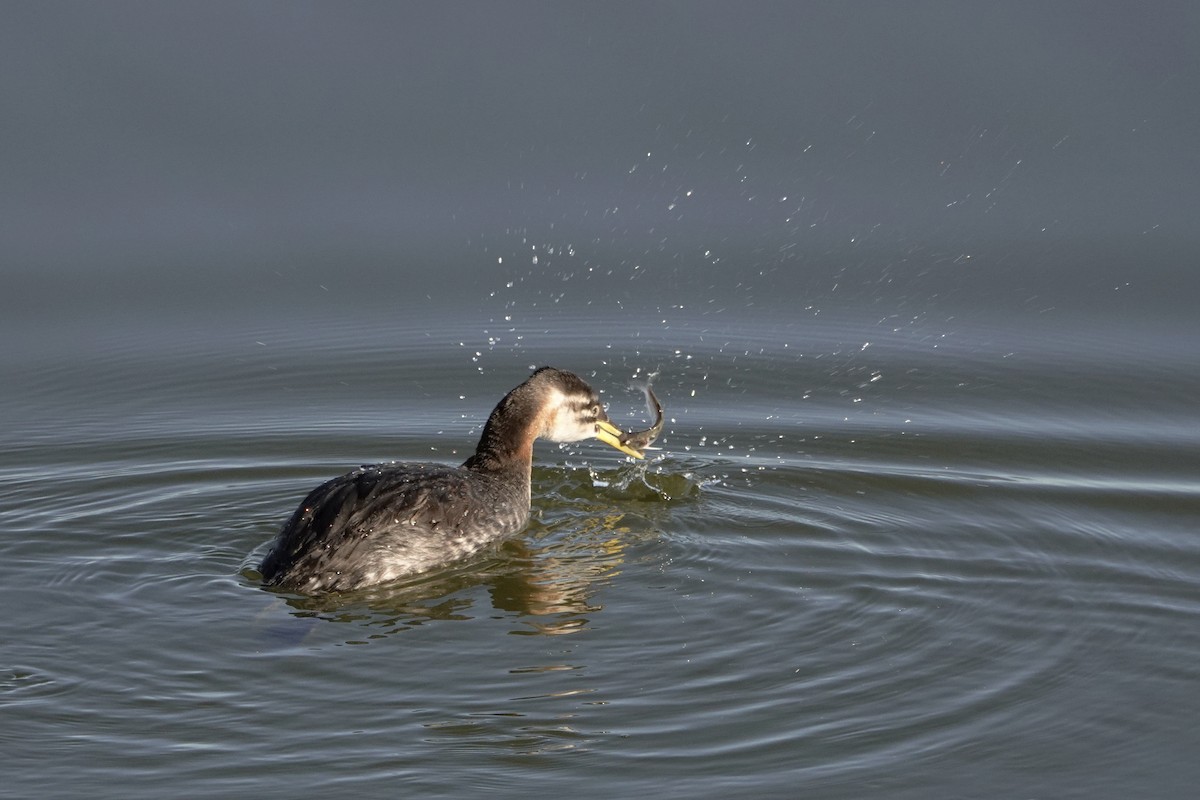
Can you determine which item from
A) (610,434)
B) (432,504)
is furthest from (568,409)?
(432,504)

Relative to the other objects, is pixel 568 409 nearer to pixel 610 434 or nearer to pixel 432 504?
pixel 610 434

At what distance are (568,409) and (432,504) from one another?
145 centimetres

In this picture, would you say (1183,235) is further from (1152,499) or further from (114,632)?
(114,632)

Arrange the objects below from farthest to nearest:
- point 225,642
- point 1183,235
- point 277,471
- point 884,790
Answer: point 1183,235 < point 277,471 < point 225,642 < point 884,790

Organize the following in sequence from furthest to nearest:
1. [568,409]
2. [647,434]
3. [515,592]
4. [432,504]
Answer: [647,434] < [568,409] < [432,504] < [515,592]

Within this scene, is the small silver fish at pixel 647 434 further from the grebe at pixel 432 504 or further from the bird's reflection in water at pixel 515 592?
the bird's reflection in water at pixel 515 592

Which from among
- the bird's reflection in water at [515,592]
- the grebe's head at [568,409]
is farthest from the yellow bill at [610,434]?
the bird's reflection in water at [515,592]

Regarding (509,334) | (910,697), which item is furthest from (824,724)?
(509,334)

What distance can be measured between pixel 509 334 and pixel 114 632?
4.73 meters

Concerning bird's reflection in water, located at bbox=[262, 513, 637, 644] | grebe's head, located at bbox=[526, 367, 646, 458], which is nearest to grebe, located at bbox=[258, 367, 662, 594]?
grebe's head, located at bbox=[526, 367, 646, 458]

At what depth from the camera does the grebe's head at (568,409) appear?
10469 millimetres

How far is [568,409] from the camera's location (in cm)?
1052

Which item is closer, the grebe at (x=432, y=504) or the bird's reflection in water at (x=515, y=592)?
the bird's reflection in water at (x=515, y=592)

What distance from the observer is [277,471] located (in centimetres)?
1040
